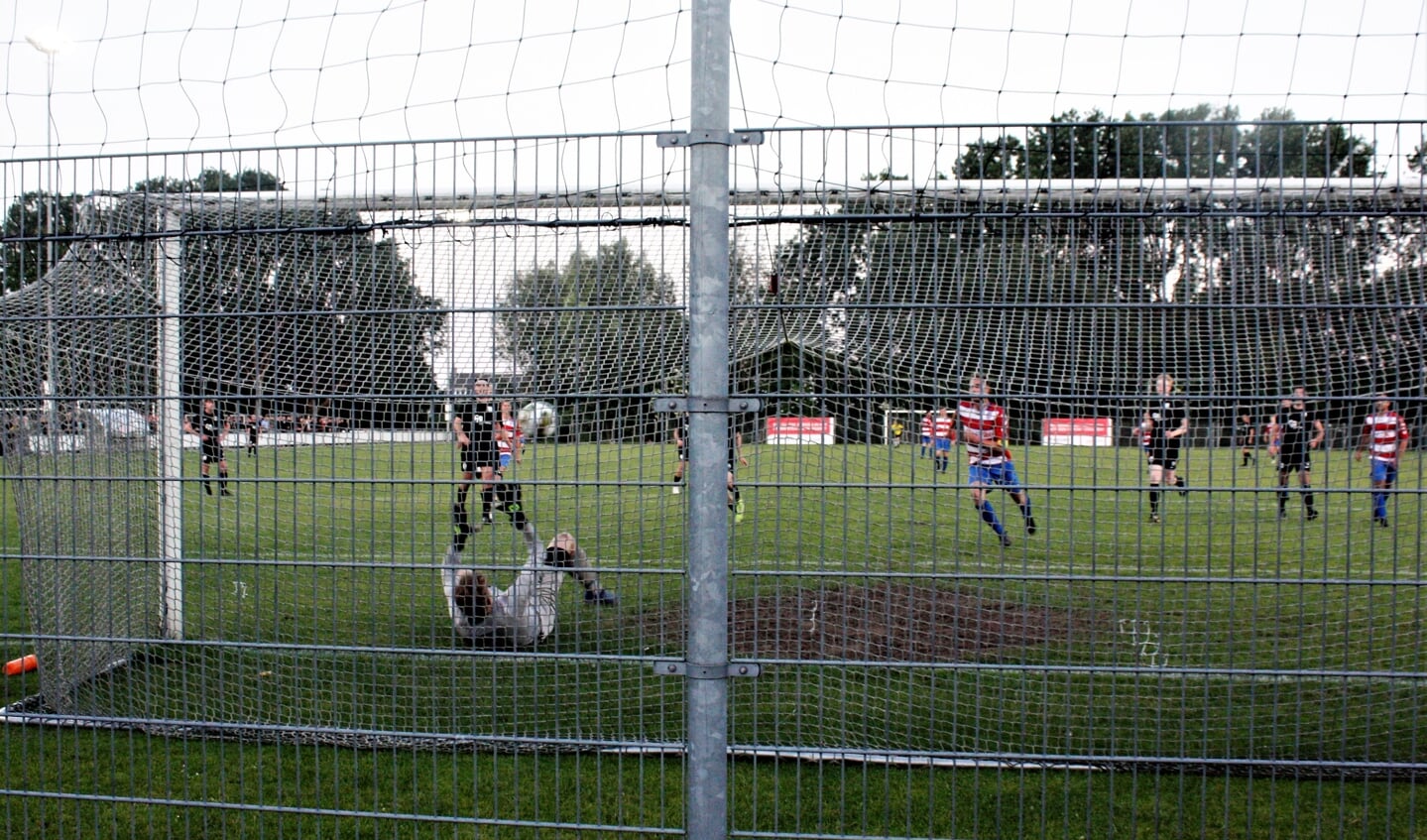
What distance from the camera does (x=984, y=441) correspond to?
3.24 m

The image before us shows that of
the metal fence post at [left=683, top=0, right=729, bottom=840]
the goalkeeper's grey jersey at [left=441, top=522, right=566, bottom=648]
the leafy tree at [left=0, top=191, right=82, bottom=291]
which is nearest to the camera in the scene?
the metal fence post at [left=683, top=0, right=729, bottom=840]

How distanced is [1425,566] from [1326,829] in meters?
2.74

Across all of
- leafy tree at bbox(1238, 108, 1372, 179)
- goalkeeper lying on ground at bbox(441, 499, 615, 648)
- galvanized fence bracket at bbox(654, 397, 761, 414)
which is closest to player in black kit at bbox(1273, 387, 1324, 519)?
leafy tree at bbox(1238, 108, 1372, 179)

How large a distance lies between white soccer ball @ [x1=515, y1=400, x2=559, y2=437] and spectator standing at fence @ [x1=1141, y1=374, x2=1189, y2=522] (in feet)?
5.50

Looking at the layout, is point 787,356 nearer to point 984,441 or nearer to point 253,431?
point 984,441

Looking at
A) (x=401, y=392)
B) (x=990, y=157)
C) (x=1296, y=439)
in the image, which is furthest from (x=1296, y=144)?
(x=401, y=392)

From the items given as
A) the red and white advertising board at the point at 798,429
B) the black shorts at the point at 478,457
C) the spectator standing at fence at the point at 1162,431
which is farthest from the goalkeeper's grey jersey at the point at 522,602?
the spectator standing at fence at the point at 1162,431

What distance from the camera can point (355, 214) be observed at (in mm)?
3496

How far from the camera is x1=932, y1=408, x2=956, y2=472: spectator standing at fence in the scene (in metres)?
3.15

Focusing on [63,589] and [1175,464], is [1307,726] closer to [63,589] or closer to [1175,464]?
[1175,464]

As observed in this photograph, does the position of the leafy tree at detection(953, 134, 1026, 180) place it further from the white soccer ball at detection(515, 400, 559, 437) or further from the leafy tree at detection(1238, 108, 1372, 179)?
the white soccer ball at detection(515, 400, 559, 437)

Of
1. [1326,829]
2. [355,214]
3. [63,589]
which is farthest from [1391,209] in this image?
[63,589]

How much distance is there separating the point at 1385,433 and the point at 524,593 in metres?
3.79

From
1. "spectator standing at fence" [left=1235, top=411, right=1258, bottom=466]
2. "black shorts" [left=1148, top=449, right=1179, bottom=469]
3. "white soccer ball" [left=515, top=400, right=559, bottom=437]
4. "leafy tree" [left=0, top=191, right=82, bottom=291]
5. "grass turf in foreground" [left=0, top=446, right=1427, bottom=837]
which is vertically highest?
"leafy tree" [left=0, top=191, right=82, bottom=291]
